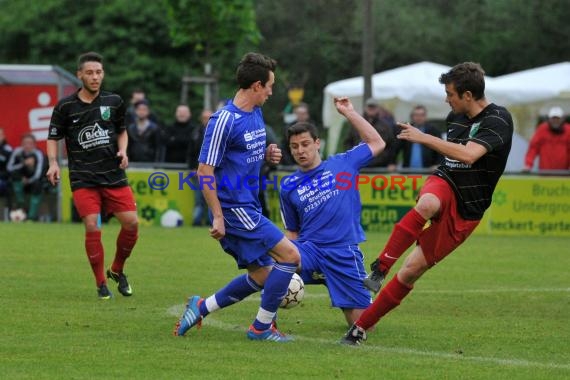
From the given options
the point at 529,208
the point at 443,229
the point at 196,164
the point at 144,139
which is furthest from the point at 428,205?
the point at 144,139

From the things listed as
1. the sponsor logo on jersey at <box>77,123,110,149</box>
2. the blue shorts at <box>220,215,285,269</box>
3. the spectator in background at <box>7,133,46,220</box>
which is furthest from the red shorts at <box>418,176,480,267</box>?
the spectator in background at <box>7,133,46,220</box>

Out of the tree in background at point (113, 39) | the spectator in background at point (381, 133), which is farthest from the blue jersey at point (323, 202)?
the tree in background at point (113, 39)

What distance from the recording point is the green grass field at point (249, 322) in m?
7.44

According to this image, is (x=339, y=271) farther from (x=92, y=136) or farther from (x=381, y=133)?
(x=381, y=133)

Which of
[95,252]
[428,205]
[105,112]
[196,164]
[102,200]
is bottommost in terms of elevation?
[196,164]

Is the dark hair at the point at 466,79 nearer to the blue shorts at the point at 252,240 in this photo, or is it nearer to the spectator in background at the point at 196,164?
the blue shorts at the point at 252,240

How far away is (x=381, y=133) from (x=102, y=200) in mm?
7485

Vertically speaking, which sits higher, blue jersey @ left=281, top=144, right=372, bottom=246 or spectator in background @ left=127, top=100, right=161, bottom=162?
blue jersey @ left=281, top=144, right=372, bottom=246

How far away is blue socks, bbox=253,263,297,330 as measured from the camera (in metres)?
8.41

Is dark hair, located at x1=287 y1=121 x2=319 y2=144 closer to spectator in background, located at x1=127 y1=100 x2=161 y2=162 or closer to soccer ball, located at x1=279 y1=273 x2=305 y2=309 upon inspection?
soccer ball, located at x1=279 y1=273 x2=305 y2=309

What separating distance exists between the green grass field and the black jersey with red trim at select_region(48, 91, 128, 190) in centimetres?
108

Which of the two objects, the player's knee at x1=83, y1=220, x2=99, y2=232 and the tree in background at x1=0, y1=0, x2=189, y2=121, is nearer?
the player's knee at x1=83, y1=220, x2=99, y2=232

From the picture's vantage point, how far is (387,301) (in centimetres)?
838

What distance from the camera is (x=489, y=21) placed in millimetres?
43938
